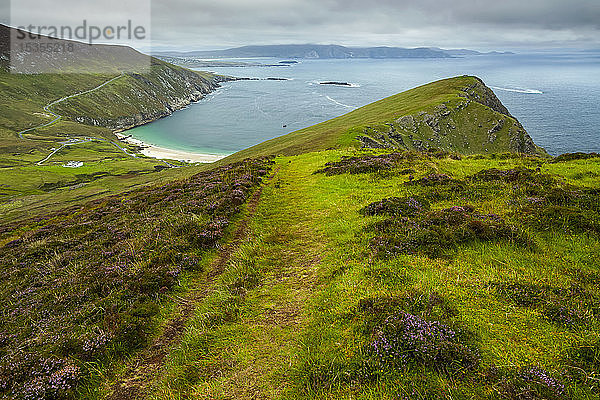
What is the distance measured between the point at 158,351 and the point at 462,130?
12430cm

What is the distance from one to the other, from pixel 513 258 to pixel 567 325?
3084 mm

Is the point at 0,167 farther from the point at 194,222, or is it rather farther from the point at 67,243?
the point at 194,222

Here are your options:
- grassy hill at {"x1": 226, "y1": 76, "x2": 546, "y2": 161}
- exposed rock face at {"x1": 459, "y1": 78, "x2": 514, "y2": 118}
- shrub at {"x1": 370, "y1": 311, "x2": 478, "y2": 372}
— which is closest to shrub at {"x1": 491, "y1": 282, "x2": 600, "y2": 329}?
shrub at {"x1": 370, "y1": 311, "x2": 478, "y2": 372}

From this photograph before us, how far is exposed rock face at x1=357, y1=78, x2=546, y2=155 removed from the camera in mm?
99250

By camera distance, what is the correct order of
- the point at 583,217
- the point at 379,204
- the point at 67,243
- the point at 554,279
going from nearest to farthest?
the point at 554,279 → the point at 583,217 → the point at 379,204 → the point at 67,243

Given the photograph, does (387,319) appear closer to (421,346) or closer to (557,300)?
(421,346)

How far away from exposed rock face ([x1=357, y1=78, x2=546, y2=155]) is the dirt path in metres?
89.3

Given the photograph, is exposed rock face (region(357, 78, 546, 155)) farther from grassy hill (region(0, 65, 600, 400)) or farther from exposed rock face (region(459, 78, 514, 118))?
grassy hill (region(0, 65, 600, 400))

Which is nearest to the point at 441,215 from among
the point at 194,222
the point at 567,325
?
the point at 567,325

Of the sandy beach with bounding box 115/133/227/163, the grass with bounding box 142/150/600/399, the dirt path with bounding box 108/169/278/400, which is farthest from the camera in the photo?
the sandy beach with bounding box 115/133/227/163

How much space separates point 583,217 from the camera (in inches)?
404

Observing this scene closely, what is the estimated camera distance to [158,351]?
8695 mm

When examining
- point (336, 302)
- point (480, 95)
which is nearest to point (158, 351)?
point (336, 302)

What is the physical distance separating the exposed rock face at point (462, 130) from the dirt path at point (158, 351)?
8934 cm
